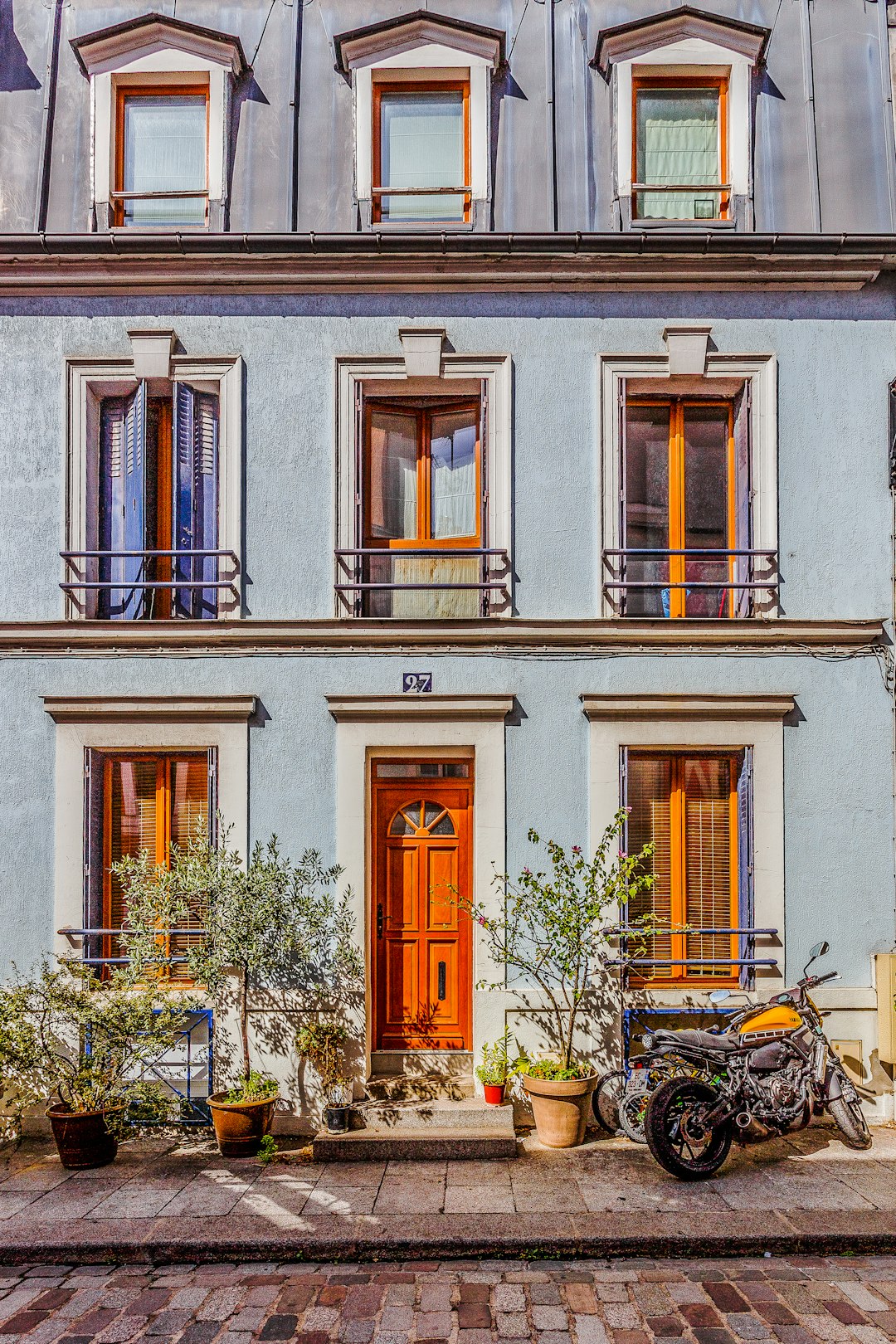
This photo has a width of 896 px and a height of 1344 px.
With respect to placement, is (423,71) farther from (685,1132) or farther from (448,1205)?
(448,1205)

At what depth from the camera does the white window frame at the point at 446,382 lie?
8273 millimetres

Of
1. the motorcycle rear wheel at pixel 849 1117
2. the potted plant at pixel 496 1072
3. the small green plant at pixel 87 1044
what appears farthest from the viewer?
the potted plant at pixel 496 1072

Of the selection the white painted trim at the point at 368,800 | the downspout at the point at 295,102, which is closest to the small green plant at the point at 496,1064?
the white painted trim at the point at 368,800

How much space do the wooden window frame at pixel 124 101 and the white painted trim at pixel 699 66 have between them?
369 cm

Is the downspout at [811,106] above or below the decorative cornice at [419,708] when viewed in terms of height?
above

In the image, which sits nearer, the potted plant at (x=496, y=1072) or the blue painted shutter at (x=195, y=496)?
the potted plant at (x=496, y=1072)

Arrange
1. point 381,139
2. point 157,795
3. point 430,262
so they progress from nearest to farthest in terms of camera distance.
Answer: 1. point 430,262
2. point 157,795
3. point 381,139

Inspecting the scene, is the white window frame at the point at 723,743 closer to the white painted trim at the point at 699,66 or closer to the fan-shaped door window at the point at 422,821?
the fan-shaped door window at the point at 422,821

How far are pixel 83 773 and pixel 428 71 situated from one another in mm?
6875

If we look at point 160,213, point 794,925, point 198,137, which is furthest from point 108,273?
point 794,925

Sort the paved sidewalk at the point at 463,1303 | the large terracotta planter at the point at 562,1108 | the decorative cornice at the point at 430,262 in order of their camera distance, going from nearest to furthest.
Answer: the paved sidewalk at the point at 463,1303
the large terracotta planter at the point at 562,1108
the decorative cornice at the point at 430,262

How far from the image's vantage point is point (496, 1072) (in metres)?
7.76

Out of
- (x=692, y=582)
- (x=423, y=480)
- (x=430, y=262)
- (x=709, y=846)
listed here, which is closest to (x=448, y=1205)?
(x=709, y=846)

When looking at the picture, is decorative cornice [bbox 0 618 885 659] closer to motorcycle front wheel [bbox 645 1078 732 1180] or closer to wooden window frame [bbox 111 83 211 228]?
motorcycle front wheel [bbox 645 1078 732 1180]
